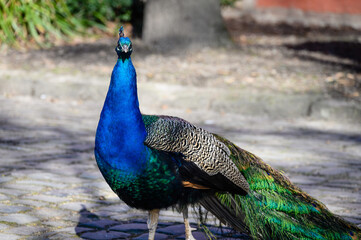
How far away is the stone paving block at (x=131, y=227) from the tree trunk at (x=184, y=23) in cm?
630

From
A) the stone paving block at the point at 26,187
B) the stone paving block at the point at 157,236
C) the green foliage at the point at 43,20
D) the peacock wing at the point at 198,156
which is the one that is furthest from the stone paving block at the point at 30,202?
the green foliage at the point at 43,20

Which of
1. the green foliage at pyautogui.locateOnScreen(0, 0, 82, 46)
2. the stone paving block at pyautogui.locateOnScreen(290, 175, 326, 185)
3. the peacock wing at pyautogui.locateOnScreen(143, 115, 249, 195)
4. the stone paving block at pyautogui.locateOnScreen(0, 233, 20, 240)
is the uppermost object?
the green foliage at pyautogui.locateOnScreen(0, 0, 82, 46)

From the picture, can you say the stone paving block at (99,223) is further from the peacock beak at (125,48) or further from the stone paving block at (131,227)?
the peacock beak at (125,48)

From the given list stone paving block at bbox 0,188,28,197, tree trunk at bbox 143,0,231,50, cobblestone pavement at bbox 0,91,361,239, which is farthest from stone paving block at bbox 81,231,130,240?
tree trunk at bbox 143,0,231,50

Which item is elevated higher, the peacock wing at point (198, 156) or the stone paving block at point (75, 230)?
the peacock wing at point (198, 156)

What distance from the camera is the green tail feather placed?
309 centimetres

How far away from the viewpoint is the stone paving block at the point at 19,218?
3.82m

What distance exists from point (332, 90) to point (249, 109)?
1176 mm

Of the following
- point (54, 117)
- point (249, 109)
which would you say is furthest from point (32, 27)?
point (249, 109)

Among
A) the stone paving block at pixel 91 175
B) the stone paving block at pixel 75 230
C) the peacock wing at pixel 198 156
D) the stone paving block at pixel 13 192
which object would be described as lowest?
the stone paving block at pixel 75 230

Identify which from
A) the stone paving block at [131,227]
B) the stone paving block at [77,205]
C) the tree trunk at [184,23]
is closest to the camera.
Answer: the stone paving block at [131,227]

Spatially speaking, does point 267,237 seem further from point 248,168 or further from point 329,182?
point 329,182

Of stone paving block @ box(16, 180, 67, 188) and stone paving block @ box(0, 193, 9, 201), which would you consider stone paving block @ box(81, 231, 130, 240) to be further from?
stone paving block @ box(16, 180, 67, 188)

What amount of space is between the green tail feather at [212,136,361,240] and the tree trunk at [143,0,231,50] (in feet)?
22.6
